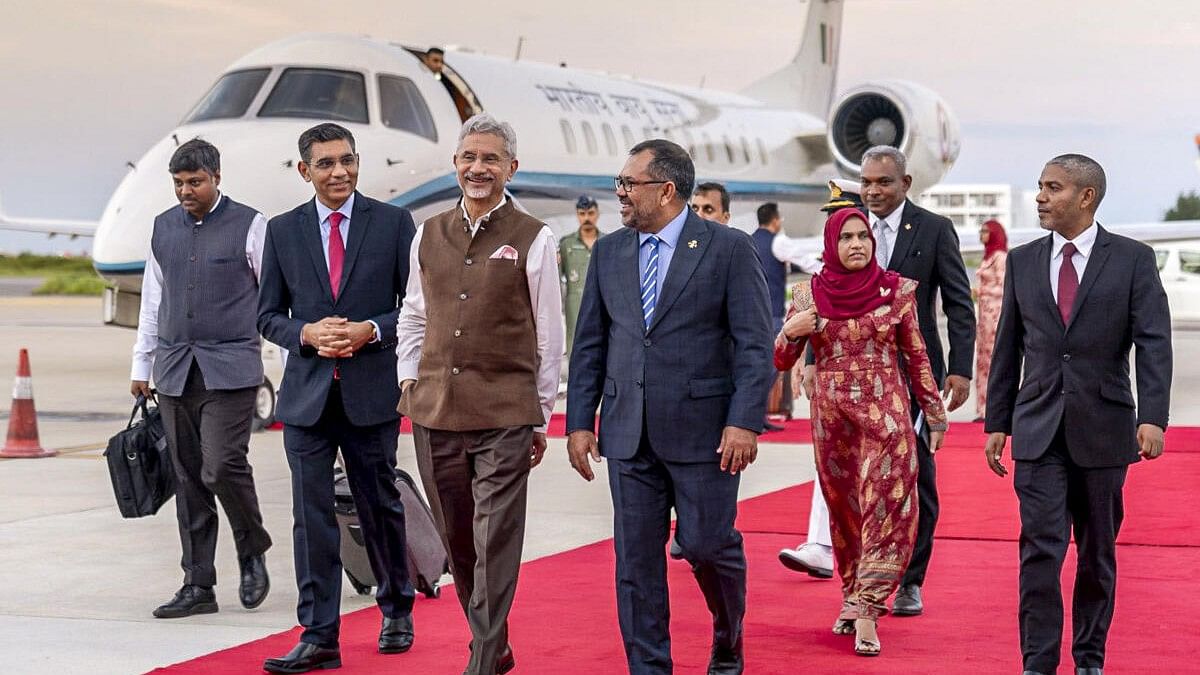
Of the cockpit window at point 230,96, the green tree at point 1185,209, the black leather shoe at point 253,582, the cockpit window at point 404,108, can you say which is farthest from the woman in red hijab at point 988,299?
the green tree at point 1185,209

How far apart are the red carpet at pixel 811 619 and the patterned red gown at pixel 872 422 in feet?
1.01

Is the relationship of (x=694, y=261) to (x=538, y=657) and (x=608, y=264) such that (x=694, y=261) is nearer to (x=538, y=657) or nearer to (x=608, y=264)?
(x=608, y=264)

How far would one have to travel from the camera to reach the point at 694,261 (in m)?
5.30

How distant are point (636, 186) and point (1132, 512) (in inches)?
188

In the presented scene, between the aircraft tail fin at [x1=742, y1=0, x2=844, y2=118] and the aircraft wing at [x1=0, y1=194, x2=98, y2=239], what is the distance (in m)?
11.6

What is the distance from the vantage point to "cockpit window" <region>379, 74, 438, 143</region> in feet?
51.8

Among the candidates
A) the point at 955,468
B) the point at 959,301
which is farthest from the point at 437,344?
the point at 955,468

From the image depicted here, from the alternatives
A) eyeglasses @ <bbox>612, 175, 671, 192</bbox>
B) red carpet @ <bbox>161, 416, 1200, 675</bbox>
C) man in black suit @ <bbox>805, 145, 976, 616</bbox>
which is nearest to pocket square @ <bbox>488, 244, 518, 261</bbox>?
eyeglasses @ <bbox>612, 175, 671, 192</bbox>

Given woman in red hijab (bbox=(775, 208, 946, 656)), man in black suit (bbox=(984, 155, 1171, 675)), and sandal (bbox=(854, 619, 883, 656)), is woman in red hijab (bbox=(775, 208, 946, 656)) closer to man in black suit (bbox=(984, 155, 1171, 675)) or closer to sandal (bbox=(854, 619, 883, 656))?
sandal (bbox=(854, 619, 883, 656))

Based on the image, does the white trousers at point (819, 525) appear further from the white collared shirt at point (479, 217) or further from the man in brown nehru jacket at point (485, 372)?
the white collared shirt at point (479, 217)

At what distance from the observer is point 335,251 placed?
5980mm

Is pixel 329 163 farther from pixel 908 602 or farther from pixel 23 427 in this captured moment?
pixel 23 427

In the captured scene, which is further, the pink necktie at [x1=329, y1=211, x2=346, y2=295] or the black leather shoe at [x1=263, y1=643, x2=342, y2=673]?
the pink necktie at [x1=329, y1=211, x2=346, y2=295]

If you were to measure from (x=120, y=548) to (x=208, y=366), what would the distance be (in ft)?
6.38
